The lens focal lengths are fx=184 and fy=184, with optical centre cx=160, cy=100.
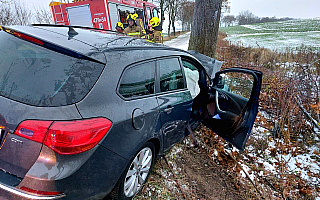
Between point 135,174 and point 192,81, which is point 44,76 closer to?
point 135,174

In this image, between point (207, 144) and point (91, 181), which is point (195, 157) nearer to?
point (207, 144)

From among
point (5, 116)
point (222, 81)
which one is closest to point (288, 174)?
point (222, 81)

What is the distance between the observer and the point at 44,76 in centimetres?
140

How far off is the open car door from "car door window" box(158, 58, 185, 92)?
0.78 meters

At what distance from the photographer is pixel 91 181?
1426 millimetres

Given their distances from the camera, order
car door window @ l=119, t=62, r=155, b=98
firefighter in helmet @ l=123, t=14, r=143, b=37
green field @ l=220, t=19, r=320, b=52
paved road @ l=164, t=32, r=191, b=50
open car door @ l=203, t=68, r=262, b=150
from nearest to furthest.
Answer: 1. car door window @ l=119, t=62, r=155, b=98
2. open car door @ l=203, t=68, r=262, b=150
3. firefighter in helmet @ l=123, t=14, r=143, b=37
4. green field @ l=220, t=19, r=320, b=52
5. paved road @ l=164, t=32, r=191, b=50

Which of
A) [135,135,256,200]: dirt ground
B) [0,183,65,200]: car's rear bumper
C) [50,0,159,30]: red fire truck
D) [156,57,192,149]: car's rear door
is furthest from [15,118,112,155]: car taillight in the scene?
[50,0,159,30]: red fire truck

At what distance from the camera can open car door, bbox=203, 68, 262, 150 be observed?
241 centimetres

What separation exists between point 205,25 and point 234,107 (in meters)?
3.31

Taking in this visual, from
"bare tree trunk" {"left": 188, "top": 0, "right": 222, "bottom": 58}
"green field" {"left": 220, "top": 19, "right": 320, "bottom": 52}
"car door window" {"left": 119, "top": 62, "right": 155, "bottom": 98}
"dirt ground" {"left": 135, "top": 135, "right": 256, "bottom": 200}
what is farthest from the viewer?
"green field" {"left": 220, "top": 19, "right": 320, "bottom": 52}

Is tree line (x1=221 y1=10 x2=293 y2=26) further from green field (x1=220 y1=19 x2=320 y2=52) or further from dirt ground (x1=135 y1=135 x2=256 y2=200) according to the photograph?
dirt ground (x1=135 y1=135 x2=256 y2=200)

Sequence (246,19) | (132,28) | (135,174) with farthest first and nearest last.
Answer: (246,19) < (132,28) < (135,174)

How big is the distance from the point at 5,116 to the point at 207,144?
9.42ft

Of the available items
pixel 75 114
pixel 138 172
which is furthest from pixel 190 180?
pixel 75 114
